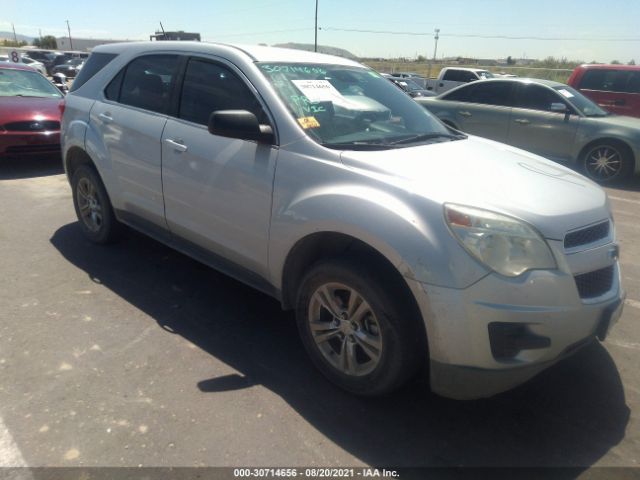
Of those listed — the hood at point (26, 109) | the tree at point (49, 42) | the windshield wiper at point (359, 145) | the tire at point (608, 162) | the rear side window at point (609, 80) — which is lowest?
the tree at point (49, 42)

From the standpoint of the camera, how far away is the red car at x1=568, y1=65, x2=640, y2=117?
10516 millimetres

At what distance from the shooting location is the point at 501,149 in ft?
11.0

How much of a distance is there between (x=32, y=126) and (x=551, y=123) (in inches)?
321

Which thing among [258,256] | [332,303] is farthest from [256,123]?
[332,303]

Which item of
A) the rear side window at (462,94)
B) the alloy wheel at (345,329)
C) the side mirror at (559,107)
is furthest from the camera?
the rear side window at (462,94)

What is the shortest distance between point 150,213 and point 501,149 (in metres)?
2.59

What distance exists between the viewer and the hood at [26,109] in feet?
24.4

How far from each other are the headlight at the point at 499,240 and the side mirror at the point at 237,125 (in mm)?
1197

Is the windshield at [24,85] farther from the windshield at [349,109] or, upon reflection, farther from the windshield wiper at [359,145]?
the windshield wiper at [359,145]

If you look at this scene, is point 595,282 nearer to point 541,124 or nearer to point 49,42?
point 541,124

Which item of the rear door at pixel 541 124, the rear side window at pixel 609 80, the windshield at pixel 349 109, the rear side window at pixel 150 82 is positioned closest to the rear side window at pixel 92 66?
the rear side window at pixel 150 82

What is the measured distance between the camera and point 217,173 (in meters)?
3.15

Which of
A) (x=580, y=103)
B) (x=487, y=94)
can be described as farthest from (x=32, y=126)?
(x=580, y=103)

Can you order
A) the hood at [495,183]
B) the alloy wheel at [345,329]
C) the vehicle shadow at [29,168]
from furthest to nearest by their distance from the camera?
1. the vehicle shadow at [29,168]
2. the alloy wheel at [345,329]
3. the hood at [495,183]
